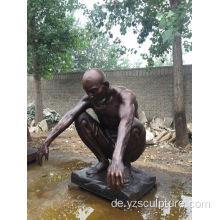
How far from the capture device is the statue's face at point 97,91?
1799 millimetres

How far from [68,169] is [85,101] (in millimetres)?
1116

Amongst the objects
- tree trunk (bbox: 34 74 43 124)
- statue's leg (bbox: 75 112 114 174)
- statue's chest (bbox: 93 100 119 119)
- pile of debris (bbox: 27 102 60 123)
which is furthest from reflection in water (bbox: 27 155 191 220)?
pile of debris (bbox: 27 102 60 123)

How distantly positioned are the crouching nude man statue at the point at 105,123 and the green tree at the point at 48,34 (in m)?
4.43

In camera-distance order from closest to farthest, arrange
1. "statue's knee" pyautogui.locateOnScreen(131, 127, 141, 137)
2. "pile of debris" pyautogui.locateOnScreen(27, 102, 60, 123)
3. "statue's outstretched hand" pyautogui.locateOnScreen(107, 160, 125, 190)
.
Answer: "statue's outstretched hand" pyautogui.locateOnScreen(107, 160, 125, 190) < "statue's knee" pyautogui.locateOnScreen(131, 127, 141, 137) < "pile of debris" pyautogui.locateOnScreen(27, 102, 60, 123)

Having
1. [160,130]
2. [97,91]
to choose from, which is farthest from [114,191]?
[160,130]

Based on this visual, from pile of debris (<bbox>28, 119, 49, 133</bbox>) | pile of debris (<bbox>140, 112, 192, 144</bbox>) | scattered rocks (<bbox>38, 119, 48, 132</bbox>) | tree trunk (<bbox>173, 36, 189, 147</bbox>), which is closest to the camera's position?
tree trunk (<bbox>173, 36, 189, 147</bbox>)

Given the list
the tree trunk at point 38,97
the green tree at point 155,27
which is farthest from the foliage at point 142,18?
the tree trunk at point 38,97

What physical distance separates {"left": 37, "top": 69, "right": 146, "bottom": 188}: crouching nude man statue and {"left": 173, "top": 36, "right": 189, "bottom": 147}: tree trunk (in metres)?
2.91

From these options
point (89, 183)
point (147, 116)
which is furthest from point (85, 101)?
point (147, 116)

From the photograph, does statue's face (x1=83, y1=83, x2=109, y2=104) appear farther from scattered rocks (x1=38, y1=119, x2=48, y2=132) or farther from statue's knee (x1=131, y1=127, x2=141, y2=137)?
scattered rocks (x1=38, y1=119, x2=48, y2=132)

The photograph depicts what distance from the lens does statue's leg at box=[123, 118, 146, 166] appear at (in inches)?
74.9

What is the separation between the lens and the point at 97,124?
6.82 feet

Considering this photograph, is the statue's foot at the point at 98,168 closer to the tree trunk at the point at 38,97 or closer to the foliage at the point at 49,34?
the foliage at the point at 49,34

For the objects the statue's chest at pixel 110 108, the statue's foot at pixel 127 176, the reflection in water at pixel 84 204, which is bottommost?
the reflection in water at pixel 84 204
